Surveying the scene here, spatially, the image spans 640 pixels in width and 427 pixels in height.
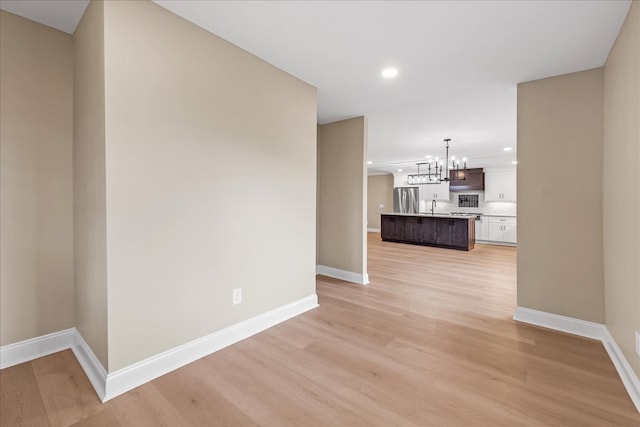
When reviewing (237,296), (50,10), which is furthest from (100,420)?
(50,10)

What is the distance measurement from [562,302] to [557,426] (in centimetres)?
158

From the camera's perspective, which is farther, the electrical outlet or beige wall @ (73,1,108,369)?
the electrical outlet

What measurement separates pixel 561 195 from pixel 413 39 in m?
2.00

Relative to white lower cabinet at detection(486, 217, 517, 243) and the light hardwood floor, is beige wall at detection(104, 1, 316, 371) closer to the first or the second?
the light hardwood floor

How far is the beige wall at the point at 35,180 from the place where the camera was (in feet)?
6.40

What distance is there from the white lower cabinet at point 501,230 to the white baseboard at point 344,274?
5789 mm

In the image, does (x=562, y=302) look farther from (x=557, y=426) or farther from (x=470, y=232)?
(x=470, y=232)

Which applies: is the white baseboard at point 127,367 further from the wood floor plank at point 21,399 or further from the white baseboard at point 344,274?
the white baseboard at point 344,274

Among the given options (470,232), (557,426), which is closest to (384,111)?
(557,426)

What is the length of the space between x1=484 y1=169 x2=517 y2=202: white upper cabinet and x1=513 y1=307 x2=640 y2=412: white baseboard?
6.60m

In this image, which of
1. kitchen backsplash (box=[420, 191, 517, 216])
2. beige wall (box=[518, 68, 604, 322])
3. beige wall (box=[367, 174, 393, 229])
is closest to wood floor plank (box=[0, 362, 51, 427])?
beige wall (box=[518, 68, 604, 322])

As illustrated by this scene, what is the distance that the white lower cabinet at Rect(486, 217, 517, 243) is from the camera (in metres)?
7.74

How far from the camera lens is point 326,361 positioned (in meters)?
2.04

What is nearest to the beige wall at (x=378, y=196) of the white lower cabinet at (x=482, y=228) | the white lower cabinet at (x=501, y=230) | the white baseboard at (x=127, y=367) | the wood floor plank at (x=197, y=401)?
the white lower cabinet at (x=482, y=228)
